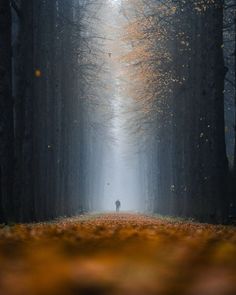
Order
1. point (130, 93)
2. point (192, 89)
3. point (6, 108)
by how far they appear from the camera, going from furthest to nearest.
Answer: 1. point (130, 93)
2. point (192, 89)
3. point (6, 108)

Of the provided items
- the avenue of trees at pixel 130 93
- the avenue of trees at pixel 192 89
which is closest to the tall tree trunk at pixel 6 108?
the avenue of trees at pixel 130 93

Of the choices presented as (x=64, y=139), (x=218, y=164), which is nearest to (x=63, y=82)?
(x=64, y=139)

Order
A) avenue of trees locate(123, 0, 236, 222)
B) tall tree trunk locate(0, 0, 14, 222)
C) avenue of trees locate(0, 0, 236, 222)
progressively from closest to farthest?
tall tree trunk locate(0, 0, 14, 222) < avenue of trees locate(0, 0, 236, 222) < avenue of trees locate(123, 0, 236, 222)

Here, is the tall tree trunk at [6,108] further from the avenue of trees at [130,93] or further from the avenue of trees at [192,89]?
the avenue of trees at [192,89]

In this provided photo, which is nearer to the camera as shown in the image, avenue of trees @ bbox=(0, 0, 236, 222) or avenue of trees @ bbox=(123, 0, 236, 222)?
avenue of trees @ bbox=(0, 0, 236, 222)

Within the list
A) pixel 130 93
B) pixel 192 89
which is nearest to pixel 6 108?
pixel 192 89

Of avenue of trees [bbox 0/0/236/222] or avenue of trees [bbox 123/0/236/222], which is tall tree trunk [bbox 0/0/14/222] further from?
avenue of trees [bbox 123/0/236/222]

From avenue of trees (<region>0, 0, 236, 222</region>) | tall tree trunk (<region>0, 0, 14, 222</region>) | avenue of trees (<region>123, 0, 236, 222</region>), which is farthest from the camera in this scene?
avenue of trees (<region>123, 0, 236, 222</region>)

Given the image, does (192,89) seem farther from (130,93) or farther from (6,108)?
(130,93)

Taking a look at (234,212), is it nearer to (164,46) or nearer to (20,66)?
(20,66)

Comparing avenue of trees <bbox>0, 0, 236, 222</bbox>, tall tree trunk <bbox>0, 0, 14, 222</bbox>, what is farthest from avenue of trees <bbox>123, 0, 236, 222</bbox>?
tall tree trunk <bbox>0, 0, 14, 222</bbox>

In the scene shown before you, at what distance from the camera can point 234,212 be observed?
18.0m

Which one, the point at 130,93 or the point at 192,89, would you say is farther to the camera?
the point at 130,93

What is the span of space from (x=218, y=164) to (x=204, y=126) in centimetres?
182
